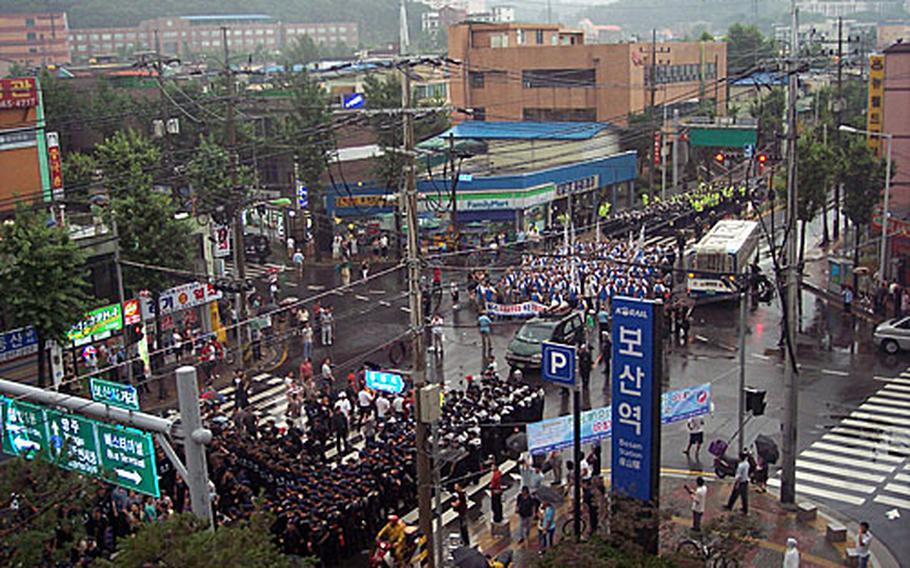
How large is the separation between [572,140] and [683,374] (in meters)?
30.9

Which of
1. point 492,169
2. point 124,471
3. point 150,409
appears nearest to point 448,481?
point 124,471

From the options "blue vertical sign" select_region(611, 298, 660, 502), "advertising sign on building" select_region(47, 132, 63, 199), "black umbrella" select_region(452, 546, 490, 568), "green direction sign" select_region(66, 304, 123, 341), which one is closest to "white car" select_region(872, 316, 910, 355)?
"blue vertical sign" select_region(611, 298, 660, 502)

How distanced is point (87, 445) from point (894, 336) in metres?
26.7

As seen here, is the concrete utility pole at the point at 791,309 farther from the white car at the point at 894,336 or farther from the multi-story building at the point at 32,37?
the multi-story building at the point at 32,37

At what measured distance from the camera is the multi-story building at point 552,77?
237ft

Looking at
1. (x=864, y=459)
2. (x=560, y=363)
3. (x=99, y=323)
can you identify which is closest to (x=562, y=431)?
(x=560, y=363)

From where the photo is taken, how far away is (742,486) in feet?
69.9

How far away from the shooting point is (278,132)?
6000 cm

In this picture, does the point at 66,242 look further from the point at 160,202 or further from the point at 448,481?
the point at 448,481

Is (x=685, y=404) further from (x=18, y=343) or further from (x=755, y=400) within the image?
(x=18, y=343)

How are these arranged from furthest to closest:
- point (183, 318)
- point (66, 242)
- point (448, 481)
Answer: point (183, 318) < point (66, 242) < point (448, 481)

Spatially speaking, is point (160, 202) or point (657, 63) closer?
point (160, 202)

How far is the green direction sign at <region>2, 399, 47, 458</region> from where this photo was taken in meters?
14.9

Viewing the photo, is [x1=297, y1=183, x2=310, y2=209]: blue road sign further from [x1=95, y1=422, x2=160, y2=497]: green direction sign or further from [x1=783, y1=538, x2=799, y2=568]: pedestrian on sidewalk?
[x1=95, y1=422, x2=160, y2=497]: green direction sign
